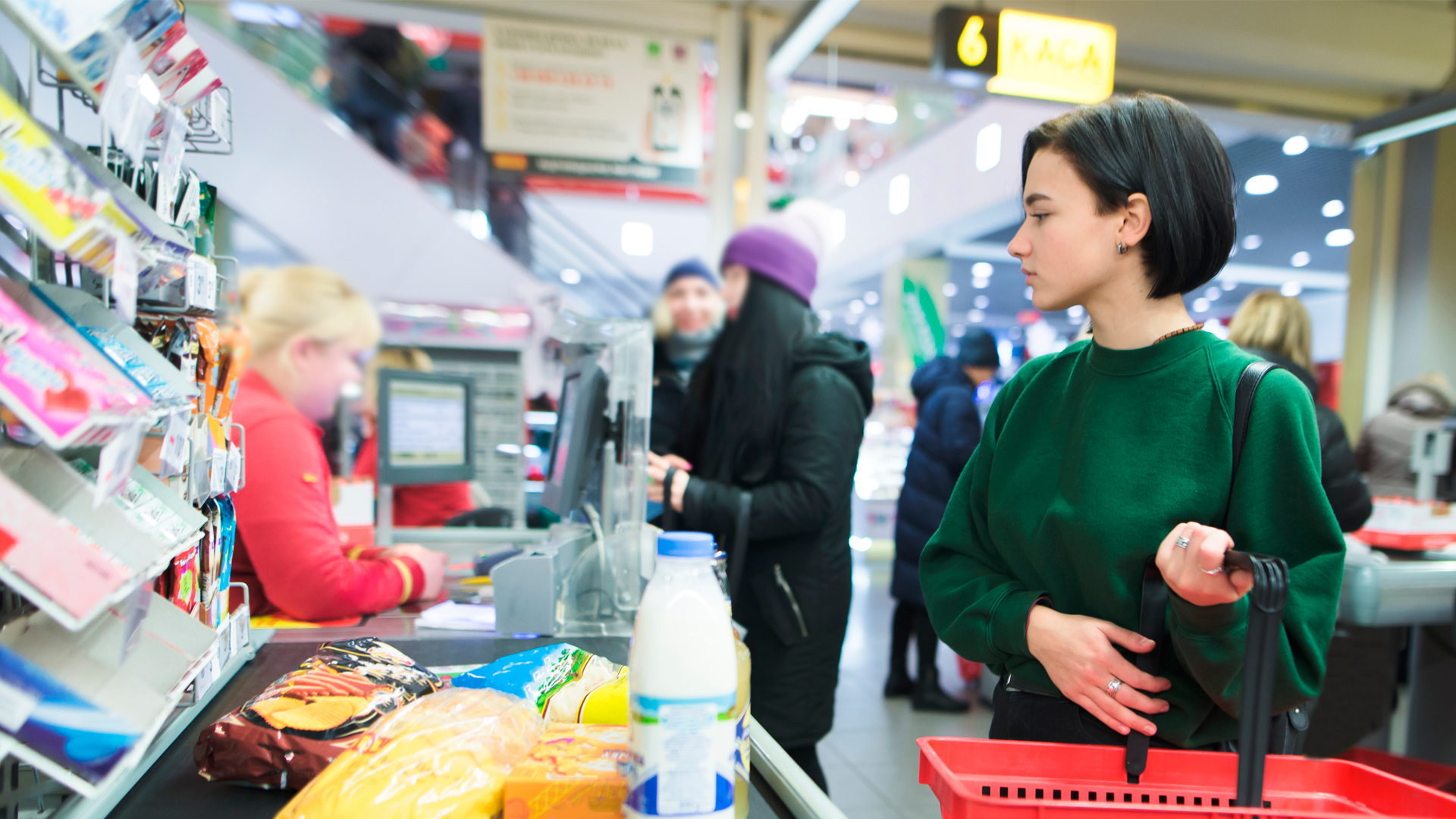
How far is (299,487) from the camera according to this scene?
1.62 m

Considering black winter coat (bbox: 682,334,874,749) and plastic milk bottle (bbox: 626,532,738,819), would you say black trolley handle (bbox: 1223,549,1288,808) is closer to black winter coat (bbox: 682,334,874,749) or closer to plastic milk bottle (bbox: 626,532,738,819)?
plastic milk bottle (bbox: 626,532,738,819)

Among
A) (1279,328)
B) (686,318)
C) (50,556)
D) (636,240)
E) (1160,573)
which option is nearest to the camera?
(50,556)

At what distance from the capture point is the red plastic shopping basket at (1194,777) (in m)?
0.73

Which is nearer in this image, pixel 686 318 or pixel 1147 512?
pixel 1147 512

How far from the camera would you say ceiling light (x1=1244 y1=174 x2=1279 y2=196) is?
255 inches

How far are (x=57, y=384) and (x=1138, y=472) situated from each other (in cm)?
117

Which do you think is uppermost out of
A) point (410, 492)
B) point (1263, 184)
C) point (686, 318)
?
point (1263, 184)

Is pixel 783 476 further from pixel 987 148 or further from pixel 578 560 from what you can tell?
pixel 987 148

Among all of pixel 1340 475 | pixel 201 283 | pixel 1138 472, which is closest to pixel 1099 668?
pixel 1138 472

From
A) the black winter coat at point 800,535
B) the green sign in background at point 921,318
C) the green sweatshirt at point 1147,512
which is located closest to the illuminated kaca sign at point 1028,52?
the black winter coat at point 800,535

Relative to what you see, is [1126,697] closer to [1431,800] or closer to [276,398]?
[1431,800]

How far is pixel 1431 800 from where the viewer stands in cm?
77

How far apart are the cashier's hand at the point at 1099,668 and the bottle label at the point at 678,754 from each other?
21.9 inches

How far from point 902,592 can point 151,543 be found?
11.5ft
